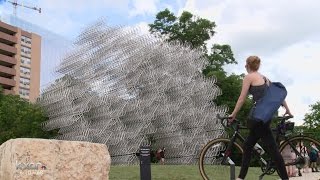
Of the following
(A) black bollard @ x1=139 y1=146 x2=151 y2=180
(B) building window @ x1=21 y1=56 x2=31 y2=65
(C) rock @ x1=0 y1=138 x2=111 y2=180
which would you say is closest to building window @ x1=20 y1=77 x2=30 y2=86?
(B) building window @ x1=21 y1=56 x2=31 y2=65

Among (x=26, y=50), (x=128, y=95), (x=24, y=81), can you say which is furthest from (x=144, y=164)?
(x=26, y=50)

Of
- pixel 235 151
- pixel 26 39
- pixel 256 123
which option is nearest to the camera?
pixel 256 123

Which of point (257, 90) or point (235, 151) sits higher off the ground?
point (257, 90)

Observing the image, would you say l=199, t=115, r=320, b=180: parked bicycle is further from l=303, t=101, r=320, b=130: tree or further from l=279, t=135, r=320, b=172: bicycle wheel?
l=303, t=101, r=320, b=130: tree

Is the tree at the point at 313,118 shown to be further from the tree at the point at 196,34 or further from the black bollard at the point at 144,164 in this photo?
the black bollard at the point at 144,164

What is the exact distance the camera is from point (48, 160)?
7.45 metres

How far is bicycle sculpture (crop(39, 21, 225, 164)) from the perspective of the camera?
156ft

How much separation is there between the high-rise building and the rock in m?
84.6

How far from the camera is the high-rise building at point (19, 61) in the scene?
95.5 metres

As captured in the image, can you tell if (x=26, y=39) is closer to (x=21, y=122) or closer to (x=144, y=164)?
(x=21, y=122)

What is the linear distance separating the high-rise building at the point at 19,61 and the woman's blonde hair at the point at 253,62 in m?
86.5

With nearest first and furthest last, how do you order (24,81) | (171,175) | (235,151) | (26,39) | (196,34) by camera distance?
1. (235,151)
2. (171,175)
3. (196,34)
4. (24,81)
5. (26,39)

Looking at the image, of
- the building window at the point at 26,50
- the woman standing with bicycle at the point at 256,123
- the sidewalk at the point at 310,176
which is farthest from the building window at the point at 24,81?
the woman standing with bicycle at the point at 256,123

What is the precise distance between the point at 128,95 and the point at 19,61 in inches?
2171
